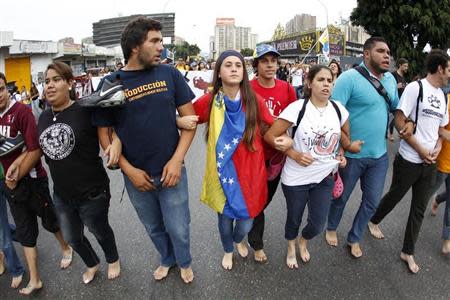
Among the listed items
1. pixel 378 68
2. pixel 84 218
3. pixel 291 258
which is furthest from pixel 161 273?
pixel 378 68

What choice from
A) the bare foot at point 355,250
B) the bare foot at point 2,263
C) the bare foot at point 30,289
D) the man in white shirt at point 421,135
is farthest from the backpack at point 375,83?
the bare foot at point 2,263

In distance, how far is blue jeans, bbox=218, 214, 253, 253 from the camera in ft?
9.17

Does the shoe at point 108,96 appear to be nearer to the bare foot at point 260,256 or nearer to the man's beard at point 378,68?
the bare foot at point 260,256

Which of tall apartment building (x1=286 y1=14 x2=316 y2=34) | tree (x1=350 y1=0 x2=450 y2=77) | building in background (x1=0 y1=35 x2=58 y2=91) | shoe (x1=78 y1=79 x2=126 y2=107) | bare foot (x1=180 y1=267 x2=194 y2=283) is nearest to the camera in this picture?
shoe (x1=78 y1=79 x2=126 y2=107)

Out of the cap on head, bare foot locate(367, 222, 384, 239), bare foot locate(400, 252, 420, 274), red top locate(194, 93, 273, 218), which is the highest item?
the cap on head

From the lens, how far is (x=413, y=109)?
2.74m

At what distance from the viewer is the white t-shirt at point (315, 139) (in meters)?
2.55

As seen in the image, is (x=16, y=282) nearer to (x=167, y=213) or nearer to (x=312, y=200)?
(x=167, y=213)

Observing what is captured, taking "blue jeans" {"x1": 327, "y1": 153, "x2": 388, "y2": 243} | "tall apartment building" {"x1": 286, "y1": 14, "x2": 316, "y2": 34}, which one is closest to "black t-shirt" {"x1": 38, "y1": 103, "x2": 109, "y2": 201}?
"blue jeans" {"x1": 327, "y1": 153, "x2": 388, "y2": 243}

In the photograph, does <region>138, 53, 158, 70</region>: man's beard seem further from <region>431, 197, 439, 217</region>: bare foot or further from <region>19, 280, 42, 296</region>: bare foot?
<region>431, 197, 439, 217</region>: bare foot

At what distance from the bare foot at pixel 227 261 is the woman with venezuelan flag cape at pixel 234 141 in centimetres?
53

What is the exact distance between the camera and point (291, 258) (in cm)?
302

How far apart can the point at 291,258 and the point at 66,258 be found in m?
2.07

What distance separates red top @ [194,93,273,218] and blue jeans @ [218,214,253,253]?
18cm
